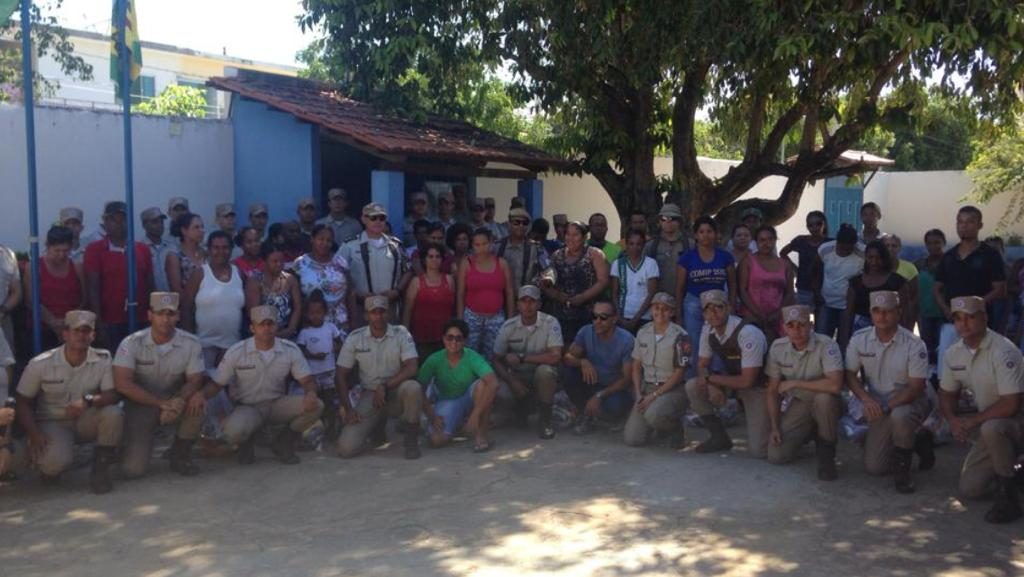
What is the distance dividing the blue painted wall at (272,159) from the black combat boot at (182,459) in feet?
15.5

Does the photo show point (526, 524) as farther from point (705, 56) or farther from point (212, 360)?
point (705, 56)

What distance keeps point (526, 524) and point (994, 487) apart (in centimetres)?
286

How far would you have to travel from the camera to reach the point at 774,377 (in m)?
7.20

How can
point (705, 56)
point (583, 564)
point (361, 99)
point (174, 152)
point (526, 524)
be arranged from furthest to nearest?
point (361, 99), point (174, 152), point (705, 56), point (526, 524), point (583, 564)

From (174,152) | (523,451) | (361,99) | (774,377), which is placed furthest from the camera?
(361,99)

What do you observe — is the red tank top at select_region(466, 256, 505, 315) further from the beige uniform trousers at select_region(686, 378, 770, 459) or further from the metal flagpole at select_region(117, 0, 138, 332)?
the metal flagpole at select_region(117, 0, 138, 332)

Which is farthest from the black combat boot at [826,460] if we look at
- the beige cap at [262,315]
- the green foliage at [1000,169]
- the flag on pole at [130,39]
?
the green foliage at [1000,169]

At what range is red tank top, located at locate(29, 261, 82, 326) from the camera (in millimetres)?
7574

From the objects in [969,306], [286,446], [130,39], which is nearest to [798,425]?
[969,306]

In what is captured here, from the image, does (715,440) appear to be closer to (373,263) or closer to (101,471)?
(373,263)

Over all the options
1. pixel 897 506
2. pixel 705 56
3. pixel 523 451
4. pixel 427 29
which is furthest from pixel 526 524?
pixel 427 29

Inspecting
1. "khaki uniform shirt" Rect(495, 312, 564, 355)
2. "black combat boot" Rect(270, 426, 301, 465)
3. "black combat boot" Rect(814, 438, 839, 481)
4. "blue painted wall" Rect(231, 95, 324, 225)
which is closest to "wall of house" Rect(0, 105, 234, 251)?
"blue painted wall" Rect(231, 95, 324, 225)

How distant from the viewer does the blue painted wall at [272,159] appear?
1132 cm

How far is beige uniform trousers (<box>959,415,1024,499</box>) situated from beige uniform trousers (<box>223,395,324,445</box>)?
4.29 meters
